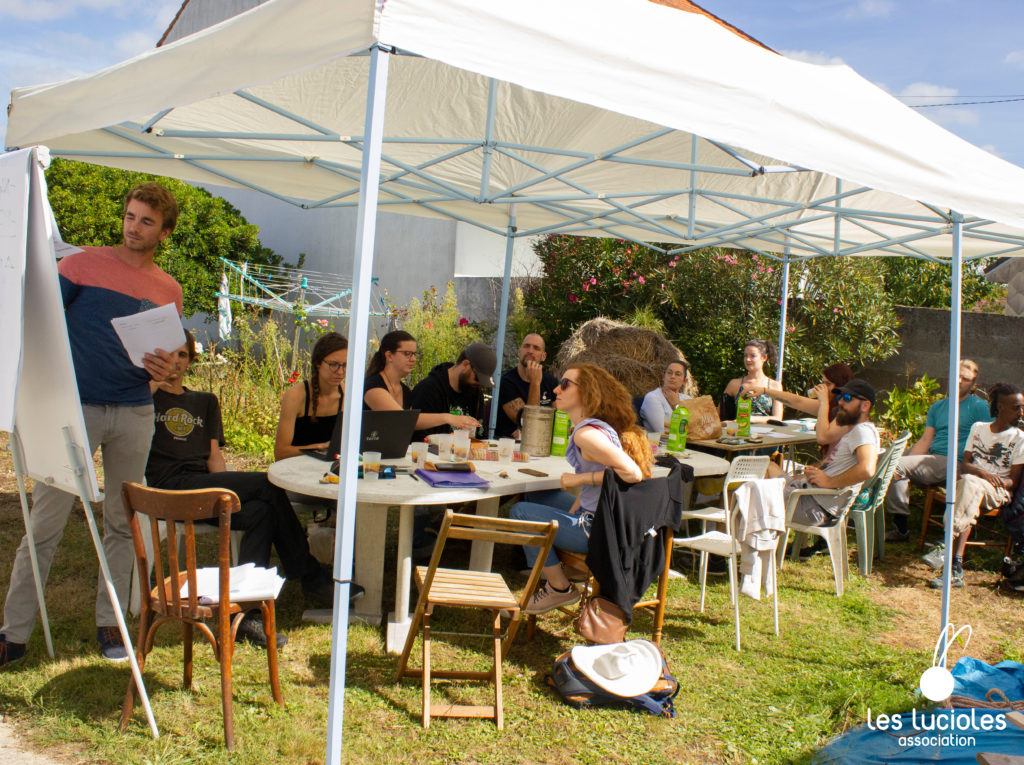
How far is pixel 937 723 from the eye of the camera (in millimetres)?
2957

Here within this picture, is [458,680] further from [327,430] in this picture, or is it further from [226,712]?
[327,430]

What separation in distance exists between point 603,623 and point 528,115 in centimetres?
287

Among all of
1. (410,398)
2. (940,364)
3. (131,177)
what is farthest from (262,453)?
(131,177)

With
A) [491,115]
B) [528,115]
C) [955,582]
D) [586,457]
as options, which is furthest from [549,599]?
[955,582]

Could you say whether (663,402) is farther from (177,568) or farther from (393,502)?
(177,568)

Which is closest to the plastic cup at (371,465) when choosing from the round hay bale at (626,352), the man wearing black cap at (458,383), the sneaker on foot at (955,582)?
the man wearing black cap at (458,383)

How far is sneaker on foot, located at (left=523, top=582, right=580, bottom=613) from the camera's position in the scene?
3.58 m

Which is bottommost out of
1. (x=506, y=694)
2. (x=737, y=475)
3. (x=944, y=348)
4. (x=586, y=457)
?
(x=506, y=694)

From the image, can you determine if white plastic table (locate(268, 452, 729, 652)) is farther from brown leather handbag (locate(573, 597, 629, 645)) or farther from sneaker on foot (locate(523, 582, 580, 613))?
brown leather handbag (locate(573, 597, 629, 645))

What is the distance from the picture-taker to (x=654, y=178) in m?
5.61

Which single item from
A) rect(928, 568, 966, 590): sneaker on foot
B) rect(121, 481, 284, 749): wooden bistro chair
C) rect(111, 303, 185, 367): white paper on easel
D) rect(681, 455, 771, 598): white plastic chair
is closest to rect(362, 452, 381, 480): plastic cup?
rect(121, 481, 284, 749): wooden bistro chair

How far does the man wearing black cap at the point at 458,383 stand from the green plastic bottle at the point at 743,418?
1.90m

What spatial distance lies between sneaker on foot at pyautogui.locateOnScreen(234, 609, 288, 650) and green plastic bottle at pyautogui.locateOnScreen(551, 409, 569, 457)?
177 cm

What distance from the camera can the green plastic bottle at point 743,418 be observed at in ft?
19.9
